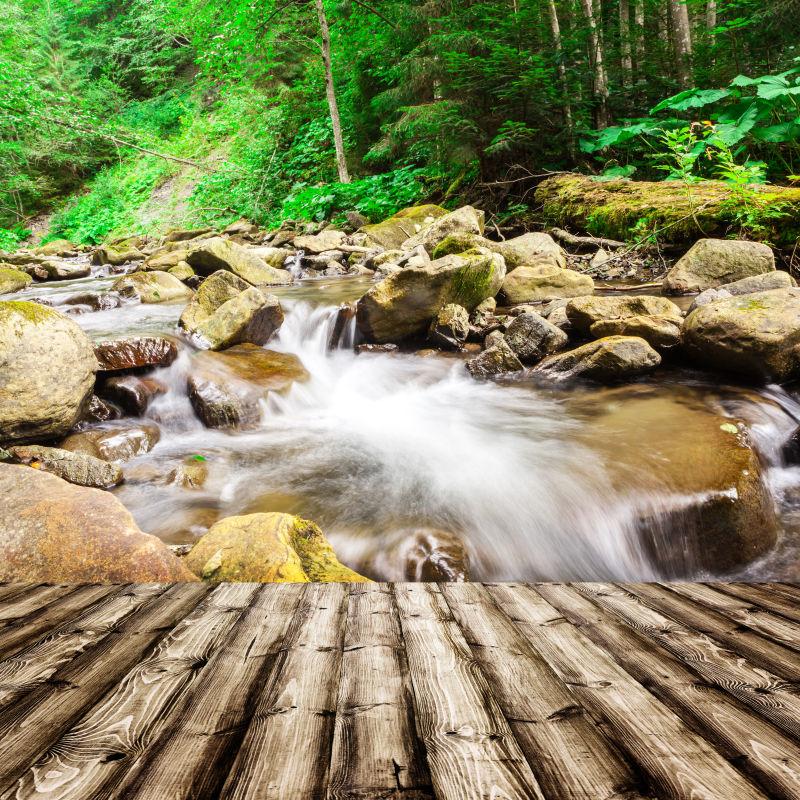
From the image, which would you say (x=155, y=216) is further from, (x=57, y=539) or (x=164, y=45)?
(x=57, y=539)

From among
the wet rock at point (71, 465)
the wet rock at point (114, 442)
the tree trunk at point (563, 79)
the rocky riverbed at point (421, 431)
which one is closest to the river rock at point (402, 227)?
the tree trunk at point (563, 79)

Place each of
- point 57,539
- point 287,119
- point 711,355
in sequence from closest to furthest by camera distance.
Answer: point 57,539 → point 711,355 → point 287,119

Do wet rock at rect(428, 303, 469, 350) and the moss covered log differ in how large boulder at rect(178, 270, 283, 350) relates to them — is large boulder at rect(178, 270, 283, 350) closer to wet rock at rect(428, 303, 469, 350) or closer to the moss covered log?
wet rock at rect(428, 303, 469, 350)

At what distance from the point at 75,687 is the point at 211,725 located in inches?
16.1

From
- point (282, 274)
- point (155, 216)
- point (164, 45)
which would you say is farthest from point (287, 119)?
point (164, 45)

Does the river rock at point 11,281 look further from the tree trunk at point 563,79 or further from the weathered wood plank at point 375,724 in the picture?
the weathered wood plank at point 375,724

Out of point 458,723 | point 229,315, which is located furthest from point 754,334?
point 229,315

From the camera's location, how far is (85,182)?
2856cm

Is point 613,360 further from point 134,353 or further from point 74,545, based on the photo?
point 134,353

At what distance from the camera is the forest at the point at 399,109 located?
912 centimetres

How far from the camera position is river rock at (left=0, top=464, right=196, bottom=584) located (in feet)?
7.09

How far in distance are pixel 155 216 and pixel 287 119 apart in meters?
8.21

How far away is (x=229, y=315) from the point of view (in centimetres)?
625

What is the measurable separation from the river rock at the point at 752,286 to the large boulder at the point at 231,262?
8.04 m
